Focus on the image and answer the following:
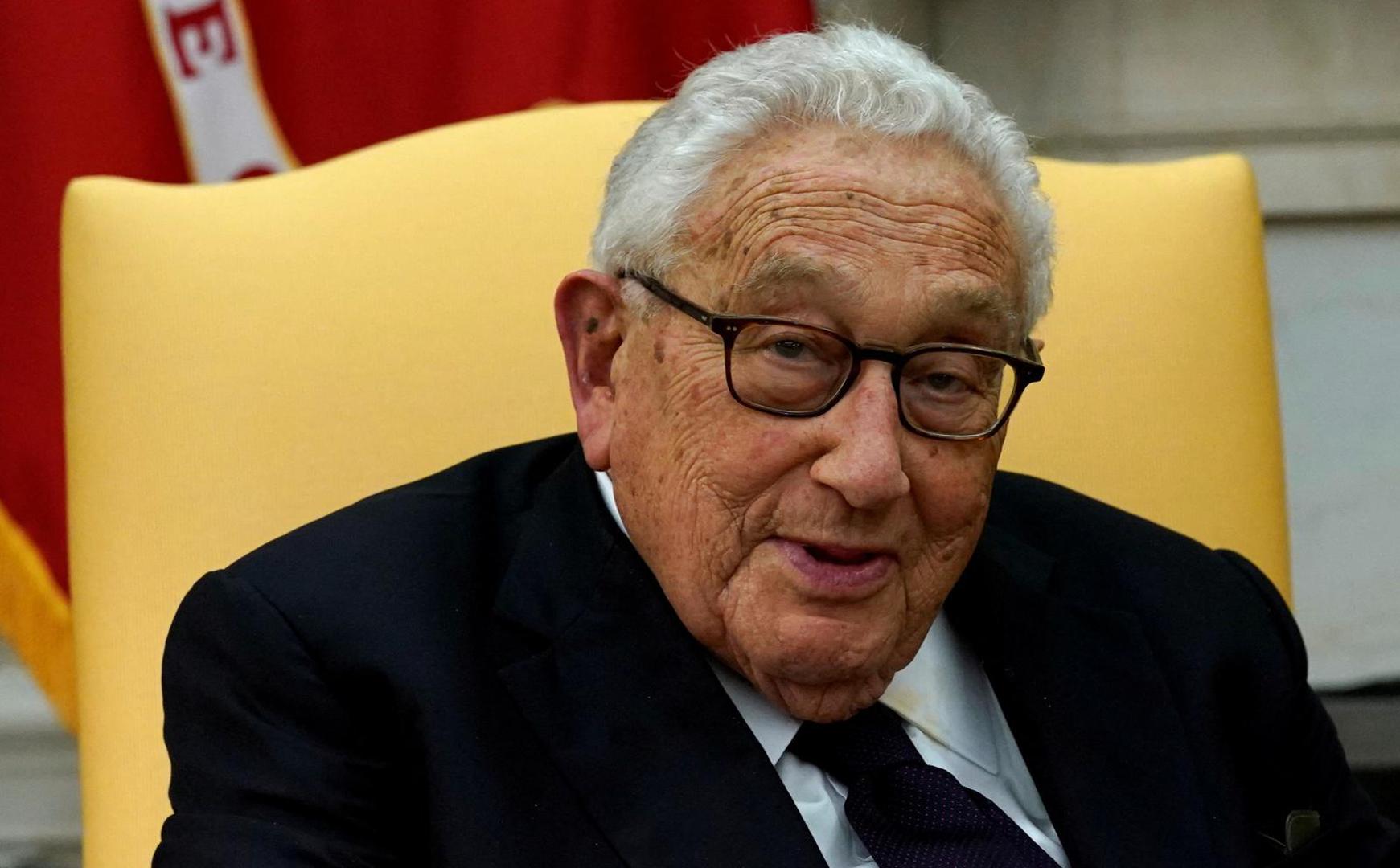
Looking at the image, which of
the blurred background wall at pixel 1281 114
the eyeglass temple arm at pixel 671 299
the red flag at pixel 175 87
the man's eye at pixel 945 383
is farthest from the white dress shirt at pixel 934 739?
the blurred background wall at pixel 1281 114

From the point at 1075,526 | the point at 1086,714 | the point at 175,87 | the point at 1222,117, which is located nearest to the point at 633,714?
the point at 1086,714

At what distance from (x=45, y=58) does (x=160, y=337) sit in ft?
2.80

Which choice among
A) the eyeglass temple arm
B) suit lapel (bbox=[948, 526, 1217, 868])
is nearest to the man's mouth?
the eyeglass temple arm

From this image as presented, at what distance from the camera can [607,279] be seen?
1518 millimetres

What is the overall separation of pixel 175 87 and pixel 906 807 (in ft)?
5.41

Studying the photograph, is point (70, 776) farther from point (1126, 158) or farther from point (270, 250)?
point (1126, 158)

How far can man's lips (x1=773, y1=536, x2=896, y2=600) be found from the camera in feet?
4.62

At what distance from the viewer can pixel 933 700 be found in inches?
64.4

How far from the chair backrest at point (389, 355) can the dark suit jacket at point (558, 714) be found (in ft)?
0.69

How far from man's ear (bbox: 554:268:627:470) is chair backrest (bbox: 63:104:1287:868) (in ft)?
1.11

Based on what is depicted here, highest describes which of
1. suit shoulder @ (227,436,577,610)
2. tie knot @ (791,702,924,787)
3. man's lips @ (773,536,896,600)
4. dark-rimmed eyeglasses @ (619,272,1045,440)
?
dark-rimmed eyeglasses @ (619,272,1045,440)

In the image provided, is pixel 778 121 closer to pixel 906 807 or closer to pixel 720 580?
pixel 720 580

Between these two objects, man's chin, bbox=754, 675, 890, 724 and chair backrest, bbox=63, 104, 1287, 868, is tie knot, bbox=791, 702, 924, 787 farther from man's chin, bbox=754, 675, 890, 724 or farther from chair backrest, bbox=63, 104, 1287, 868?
chair backrest, bbox=63, 104, 1287, 868

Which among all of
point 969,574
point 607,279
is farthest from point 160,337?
point 969,574
